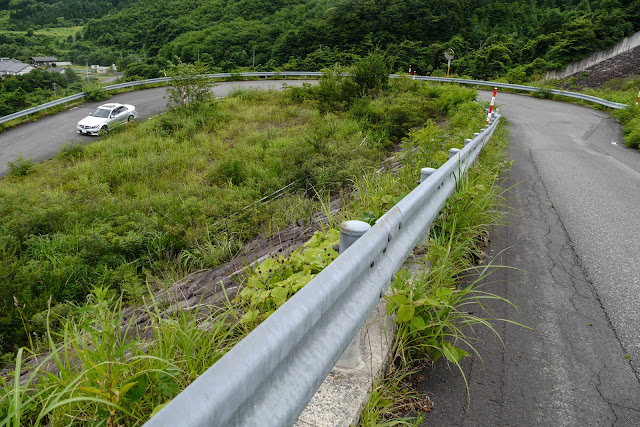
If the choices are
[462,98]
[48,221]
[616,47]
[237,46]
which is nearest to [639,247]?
[48,221]

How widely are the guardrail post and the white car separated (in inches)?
696

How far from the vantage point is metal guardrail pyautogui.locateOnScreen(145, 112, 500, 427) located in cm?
91

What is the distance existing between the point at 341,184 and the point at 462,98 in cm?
987

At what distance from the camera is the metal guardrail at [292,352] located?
2.98 ft

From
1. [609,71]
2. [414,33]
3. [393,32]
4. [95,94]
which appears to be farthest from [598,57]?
[95,94]

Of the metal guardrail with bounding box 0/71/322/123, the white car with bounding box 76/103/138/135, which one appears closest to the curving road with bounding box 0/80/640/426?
the white car with bounding box 76/103/138/135

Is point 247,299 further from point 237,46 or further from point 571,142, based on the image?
point 237,46

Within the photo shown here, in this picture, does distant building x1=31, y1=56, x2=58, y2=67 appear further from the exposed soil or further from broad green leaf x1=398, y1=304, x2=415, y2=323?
broad green leaf x1=398, y1=304, x2=415, y2=323

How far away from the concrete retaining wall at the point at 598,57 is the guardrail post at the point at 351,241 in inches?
1549

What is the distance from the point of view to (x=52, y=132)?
18.0 metres

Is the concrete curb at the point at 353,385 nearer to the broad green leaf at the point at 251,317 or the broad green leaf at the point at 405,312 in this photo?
the broad green leaf at the point at 405,312

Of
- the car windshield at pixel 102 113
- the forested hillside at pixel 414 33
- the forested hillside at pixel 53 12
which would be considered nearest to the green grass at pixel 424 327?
the car windshield at pixel 102 113

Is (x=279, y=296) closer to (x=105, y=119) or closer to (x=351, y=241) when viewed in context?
(x=351, y=241)

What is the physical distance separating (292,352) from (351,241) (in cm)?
83
